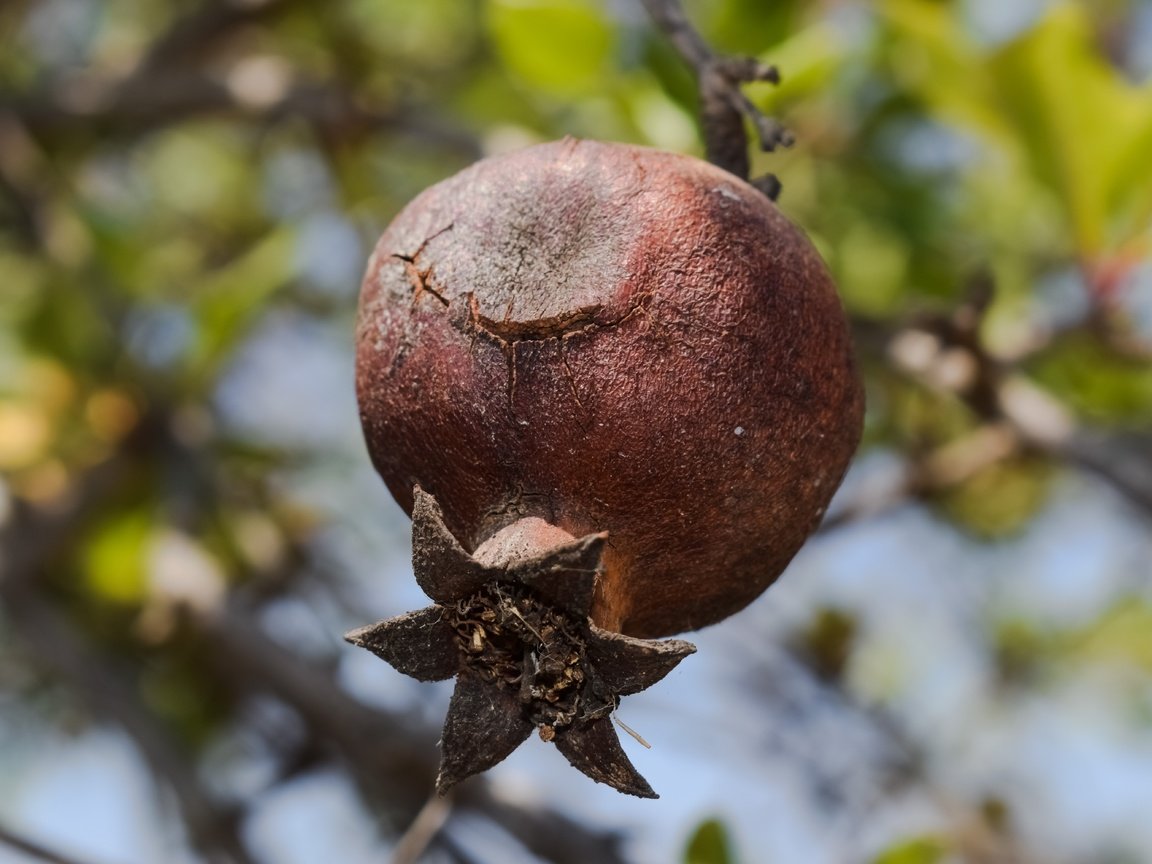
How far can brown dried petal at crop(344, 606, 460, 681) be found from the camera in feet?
3.08

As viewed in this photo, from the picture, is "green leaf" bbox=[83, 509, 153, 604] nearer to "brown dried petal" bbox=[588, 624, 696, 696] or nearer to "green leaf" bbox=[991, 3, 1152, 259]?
"green leaf" bbox=[991, 3, 1152, 259]

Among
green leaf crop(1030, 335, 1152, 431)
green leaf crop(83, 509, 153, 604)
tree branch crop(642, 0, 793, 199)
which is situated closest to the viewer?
tree branch crop(642, 0, 793, 199)

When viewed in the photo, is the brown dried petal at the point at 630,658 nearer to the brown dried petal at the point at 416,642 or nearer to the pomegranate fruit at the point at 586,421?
the pomegranate fruit at the point at 586,421

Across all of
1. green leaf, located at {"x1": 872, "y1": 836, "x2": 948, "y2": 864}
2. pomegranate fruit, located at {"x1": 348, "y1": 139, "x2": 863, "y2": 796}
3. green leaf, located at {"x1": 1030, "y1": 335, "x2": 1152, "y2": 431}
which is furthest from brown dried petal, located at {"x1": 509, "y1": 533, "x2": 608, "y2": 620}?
green leaf, located at {"x1": 1030, "y1": 335, "x2": 1152, "y2": 431}

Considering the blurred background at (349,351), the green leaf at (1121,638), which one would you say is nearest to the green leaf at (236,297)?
the blurred background at (349,351)

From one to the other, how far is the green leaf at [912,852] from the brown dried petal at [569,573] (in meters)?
0.97

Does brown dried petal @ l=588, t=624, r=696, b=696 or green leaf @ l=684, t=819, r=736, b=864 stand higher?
brown dried petal @ l=588, t=624, r=696, b=696

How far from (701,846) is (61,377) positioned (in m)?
2.09

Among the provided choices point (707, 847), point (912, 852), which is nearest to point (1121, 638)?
point (912, 852)

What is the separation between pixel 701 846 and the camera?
1.57 meters

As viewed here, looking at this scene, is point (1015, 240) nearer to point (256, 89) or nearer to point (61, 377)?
point (256, 89)

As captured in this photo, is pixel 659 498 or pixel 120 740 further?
pixel 120 740

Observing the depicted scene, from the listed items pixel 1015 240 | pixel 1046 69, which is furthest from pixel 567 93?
pixel 1015 240

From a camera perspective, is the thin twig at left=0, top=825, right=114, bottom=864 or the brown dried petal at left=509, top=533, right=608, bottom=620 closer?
the brown dried petal at left=509, top=533, right=608, bottom=620
